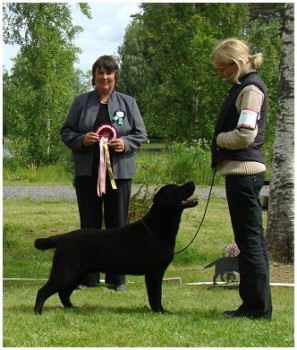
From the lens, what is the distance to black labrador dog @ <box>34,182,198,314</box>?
4.95 meters

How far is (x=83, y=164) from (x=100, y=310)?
1466 mm

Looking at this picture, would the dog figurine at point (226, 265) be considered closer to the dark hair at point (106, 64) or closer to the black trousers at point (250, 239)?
the black trousers at point (250, 239)

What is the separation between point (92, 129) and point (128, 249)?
1.40 m

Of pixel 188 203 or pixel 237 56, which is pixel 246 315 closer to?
pixel 188 203

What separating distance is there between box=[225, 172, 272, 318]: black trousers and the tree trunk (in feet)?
10.4

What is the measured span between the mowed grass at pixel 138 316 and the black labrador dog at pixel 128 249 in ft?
0.73

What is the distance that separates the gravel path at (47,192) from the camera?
47.5 feet

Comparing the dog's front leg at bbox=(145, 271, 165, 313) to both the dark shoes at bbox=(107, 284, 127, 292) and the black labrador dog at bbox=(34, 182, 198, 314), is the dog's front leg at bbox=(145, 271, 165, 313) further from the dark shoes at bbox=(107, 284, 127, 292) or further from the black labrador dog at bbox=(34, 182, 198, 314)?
the dark shoes at bbox=(107, 284, 127, 292)

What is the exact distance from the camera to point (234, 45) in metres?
4.64

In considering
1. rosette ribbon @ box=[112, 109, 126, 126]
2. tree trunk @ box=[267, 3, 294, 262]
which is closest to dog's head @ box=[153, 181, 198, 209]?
rosette ribbon @ box=[112, 109, 126, 126]

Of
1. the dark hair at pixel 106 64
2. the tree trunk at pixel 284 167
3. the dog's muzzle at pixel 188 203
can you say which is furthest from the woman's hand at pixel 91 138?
the tree trunk at pixel 284 167

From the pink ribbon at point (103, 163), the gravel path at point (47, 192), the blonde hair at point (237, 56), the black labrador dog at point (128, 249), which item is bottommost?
the gravel path at point (47, 192)

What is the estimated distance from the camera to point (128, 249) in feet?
16.4

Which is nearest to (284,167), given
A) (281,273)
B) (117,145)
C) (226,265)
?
(281,273)
